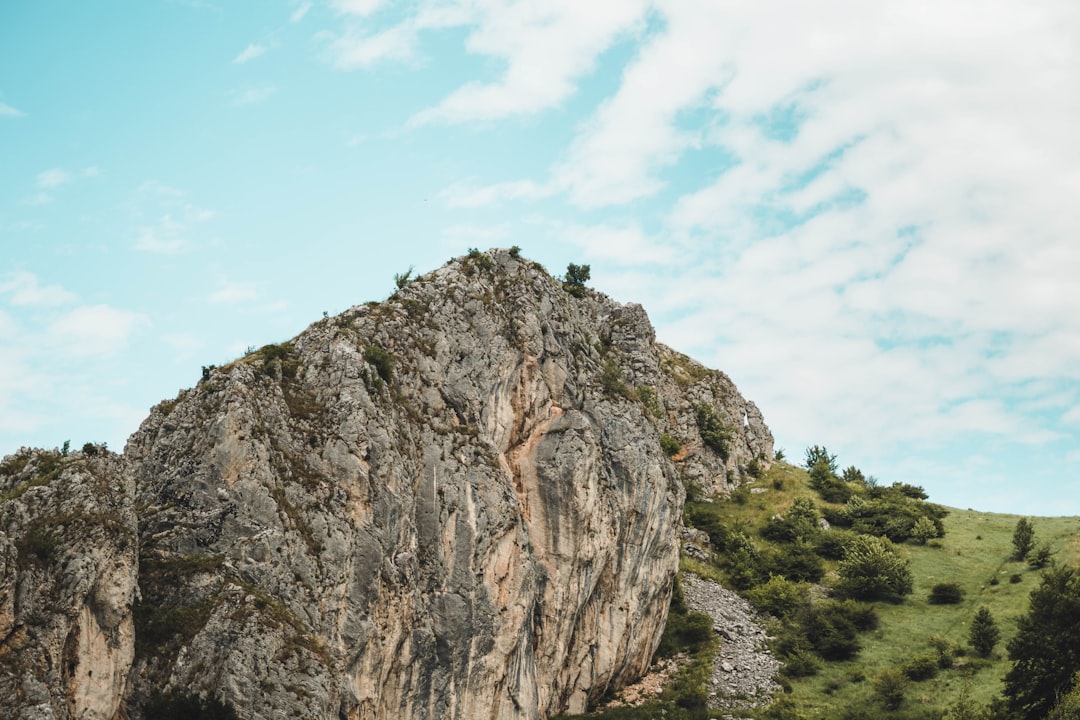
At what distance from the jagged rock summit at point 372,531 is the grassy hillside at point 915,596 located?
12.0 m

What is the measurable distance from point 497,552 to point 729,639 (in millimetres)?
30985

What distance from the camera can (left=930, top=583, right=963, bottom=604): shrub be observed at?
267 ft

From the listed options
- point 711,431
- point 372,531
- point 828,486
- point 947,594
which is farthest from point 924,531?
point 372,531

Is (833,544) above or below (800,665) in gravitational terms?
above

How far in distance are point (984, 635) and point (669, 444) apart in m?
33.1

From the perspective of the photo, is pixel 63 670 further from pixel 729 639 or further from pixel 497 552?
pixel 729 639

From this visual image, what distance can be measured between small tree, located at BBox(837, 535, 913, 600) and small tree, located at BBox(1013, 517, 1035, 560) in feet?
30.5

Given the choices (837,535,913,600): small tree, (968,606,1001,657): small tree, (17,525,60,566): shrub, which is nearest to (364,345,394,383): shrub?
(17,525,60,566): shrub

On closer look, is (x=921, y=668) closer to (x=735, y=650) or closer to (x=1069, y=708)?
(x=735, y=650)

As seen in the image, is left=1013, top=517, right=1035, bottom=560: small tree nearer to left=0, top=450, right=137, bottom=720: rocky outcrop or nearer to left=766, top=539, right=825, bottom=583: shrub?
left=766, top=539, right=825, bottom=583: shrub

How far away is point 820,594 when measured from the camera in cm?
8494

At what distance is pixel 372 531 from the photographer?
4575cm

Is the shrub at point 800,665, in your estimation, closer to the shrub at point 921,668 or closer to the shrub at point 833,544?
the shrub at point 921,668

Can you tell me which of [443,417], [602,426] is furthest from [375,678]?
[602,426]
